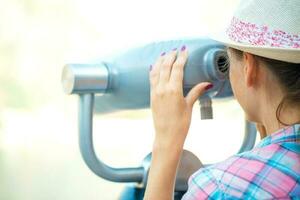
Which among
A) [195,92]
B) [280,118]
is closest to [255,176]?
[280,118]

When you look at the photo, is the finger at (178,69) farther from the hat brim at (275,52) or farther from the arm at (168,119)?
the hat brim at (275,52)

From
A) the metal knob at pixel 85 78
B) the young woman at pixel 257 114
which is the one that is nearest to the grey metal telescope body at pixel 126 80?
the metal knob at pixel 85 78

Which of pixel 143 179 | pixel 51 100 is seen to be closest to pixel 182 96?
pixel 143 179

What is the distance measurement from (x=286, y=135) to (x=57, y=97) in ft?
1.87

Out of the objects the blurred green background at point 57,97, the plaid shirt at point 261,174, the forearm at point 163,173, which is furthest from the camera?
the blurred green background at point 57,97

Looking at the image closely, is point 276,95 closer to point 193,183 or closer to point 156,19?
point 193,183

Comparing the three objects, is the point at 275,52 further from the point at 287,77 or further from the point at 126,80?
the point at 126,80

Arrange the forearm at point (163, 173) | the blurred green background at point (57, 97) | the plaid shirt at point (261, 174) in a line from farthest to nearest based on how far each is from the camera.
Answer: the blurred green background at point (57, 97) → the forearm at point (163, 173) → the plaid shirt at point (261, 174)

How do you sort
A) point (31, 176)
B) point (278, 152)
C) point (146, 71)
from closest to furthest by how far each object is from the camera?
1. point (278, 152)
2. point (146, 71)
3. point (31, 176)

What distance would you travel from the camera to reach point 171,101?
30.9 inches

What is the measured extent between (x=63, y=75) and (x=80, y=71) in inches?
1.8

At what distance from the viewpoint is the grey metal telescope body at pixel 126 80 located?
86cm

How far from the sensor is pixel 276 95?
69 centimetres

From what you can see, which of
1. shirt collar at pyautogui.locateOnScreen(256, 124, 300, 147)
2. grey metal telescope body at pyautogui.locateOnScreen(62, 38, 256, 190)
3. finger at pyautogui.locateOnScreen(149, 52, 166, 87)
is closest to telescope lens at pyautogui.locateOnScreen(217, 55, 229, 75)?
grey metal telescope body at pyautogui.locateOnScreen(62, 38, 256, 190)
